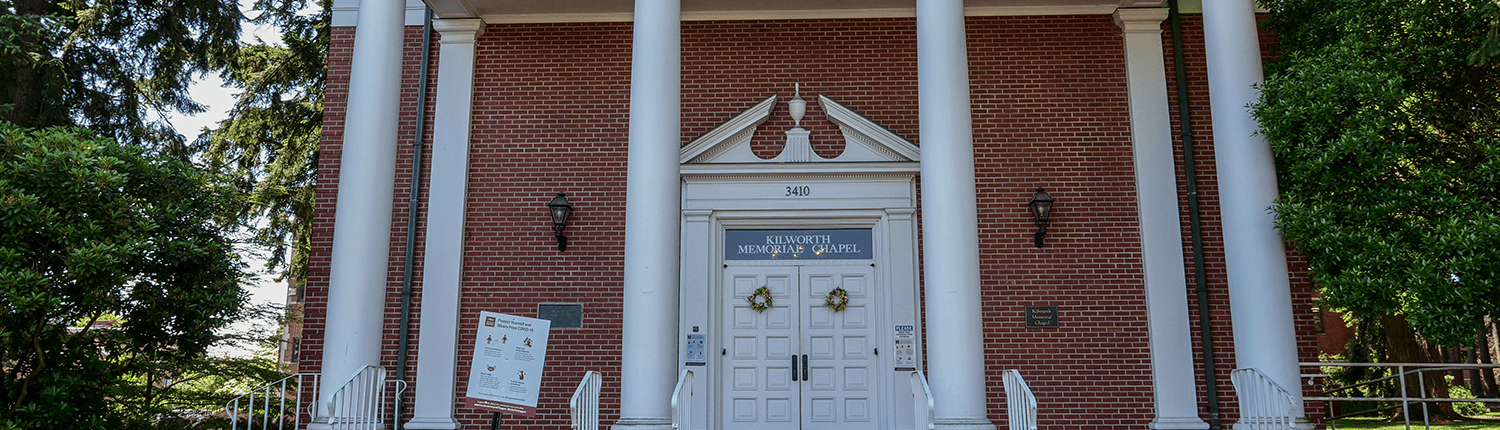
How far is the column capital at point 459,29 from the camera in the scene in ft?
35.0

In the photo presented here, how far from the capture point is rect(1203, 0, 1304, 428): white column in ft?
26.2

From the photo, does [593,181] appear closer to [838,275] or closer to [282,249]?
[838,275]

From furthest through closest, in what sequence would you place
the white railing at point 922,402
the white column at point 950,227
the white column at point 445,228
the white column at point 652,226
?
the white column at point 445,228 → the white column at point 652,226 → the white column at point 950,227 → the white railing at point 922,402

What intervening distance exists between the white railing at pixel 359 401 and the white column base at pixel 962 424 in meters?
4.65

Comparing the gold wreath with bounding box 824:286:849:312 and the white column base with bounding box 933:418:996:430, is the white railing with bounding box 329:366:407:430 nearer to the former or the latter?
the gold wreath with bounding box 824:286:849:312

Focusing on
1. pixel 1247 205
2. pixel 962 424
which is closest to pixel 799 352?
pixel 962 424

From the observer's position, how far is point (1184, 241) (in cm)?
1004

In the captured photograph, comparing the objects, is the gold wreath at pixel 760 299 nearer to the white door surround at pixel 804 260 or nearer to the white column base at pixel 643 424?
the white door surround at pixel 804 260

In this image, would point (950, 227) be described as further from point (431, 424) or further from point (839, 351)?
point (431, 424)

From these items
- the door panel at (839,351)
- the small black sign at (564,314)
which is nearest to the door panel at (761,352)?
the door panel at (839,351)

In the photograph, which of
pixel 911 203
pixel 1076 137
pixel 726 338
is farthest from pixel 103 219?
pixel 1076 137

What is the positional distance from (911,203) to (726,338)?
7.82 ft

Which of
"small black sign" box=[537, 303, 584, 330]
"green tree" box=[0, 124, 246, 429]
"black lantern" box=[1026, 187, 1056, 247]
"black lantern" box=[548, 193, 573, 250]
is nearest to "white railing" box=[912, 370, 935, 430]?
"black lantern" box=[1026, 187, 1056, 247]

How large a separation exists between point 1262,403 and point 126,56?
50.5 ft
